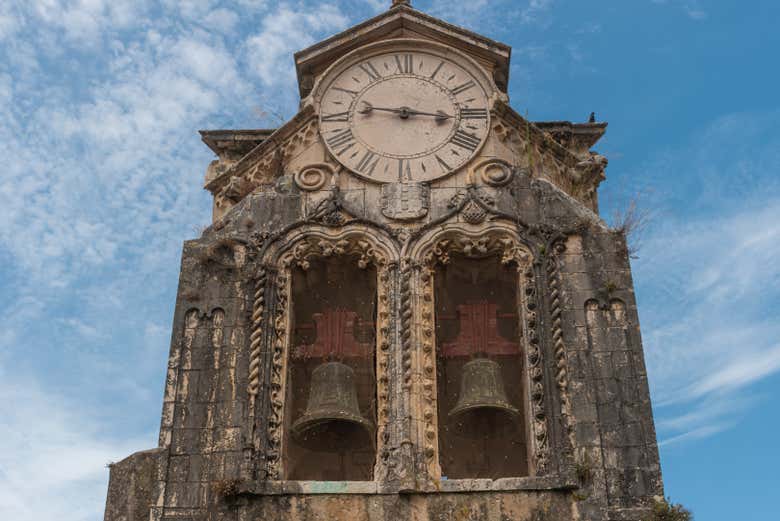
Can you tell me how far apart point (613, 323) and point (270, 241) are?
4288 mm

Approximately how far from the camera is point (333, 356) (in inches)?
567

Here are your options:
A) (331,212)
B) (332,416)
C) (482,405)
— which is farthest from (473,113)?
(332,416)

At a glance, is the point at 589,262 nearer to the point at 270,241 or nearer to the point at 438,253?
the point at 438,253

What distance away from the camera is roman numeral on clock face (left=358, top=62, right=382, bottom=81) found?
15.7 metres

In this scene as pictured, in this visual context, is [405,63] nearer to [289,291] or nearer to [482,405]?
[289,291]

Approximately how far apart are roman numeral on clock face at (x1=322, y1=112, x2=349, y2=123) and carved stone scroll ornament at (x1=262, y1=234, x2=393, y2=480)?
1934mm

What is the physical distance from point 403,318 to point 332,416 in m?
1.42

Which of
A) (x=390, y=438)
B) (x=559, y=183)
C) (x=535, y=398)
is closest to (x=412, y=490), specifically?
(x=390, y=438)

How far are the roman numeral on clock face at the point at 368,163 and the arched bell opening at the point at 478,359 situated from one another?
160 cm

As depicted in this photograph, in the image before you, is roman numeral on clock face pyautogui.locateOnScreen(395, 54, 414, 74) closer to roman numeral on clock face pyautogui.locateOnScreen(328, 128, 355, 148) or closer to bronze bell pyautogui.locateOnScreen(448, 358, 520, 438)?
roman numeral on clock face pyautogui.locateOnScreen(328, 128, 355, 148)

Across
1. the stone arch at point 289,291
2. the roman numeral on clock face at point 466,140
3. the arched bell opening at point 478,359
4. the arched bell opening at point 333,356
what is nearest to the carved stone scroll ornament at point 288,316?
the stone arch at point 289,291

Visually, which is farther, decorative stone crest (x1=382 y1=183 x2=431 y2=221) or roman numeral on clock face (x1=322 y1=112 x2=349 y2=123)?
roman numeral on clock face (x1=322 y1=112 x2=349 y2=123)

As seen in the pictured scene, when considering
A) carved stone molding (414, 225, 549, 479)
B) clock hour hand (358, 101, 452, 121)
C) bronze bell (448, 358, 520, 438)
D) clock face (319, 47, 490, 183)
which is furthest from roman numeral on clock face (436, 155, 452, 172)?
bronze bell (448, 358, 520, 438)

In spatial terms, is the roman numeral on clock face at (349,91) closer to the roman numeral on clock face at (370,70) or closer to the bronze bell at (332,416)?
the roman numeral on clock face at (370,70)
